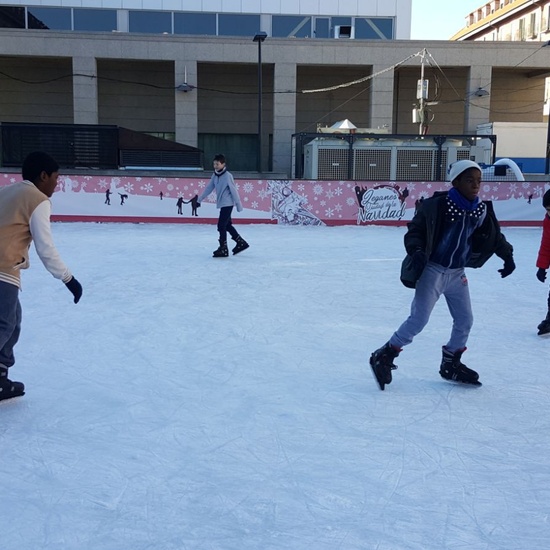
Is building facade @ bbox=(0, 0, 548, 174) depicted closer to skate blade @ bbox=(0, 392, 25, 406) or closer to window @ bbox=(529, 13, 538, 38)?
window @ bbox=(529, 13, 538, 38)

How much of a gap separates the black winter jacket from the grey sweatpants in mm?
122

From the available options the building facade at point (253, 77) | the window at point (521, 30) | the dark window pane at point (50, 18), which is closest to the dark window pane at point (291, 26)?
the building facade at point (253, 77)

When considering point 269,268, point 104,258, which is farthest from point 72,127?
point 269,268

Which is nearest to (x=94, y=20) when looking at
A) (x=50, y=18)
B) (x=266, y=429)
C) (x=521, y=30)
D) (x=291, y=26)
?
(x=50, y=18)

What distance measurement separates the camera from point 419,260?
339 cm

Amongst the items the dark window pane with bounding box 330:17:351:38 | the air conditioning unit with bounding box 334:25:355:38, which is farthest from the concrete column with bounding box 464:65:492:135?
the dark window pane with bounding box 330:17:351:38

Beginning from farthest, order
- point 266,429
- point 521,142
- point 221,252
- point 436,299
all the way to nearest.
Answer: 1. point 521,142
2. point 221,252
3. point 436,299
4. point 266,429

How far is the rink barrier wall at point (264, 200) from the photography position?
13609 mm

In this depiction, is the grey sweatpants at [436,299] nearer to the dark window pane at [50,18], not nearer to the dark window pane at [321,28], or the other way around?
the dark window pane at [321,28]

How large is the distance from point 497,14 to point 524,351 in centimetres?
4855

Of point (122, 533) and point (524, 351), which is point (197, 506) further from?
point (524, 351)

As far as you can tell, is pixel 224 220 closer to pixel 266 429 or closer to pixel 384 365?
pixel 384 365

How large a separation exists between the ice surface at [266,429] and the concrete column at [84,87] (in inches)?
709

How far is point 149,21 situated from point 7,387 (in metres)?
23.0
